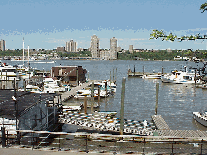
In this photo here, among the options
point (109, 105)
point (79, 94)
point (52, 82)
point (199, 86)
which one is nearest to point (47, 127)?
point (109, 105)

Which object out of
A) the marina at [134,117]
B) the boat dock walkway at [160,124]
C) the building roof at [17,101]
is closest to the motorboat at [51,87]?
the marina at [134,117]

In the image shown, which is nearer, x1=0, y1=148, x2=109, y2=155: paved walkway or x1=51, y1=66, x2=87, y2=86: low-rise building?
x1=0, y1=148, x2=109, y2=155: paved walkway

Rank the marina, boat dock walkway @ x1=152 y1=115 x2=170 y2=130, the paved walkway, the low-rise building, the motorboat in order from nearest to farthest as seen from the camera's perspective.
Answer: the paved walkway → the marina → boat dock walkway @ x1=152 y1=115 x2=170 y2=130 → the motorboat → the low-rise building

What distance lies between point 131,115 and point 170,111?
6382 mm

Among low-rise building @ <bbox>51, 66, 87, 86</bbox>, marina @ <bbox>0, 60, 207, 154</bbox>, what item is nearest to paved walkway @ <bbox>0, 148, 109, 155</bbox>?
marina @ <bbox>0, 60, 207, 154</bbox>

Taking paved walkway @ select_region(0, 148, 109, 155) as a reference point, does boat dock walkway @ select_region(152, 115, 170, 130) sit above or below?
below

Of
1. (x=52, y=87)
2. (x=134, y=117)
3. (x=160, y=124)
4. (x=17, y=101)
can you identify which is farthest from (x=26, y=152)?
(x=52, y=87)

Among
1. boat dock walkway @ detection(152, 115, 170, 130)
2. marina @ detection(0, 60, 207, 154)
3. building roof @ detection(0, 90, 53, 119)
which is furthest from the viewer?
boat dock walkway @ detection(152, 115, 170, 130)

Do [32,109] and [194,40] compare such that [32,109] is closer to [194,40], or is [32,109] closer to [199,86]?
[194,40]

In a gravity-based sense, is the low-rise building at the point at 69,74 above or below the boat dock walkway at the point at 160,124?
above

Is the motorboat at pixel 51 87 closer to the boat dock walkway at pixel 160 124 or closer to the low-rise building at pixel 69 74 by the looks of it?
the low-rise building at pixel 69 74

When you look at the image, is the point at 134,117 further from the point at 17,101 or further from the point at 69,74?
the point at 69,74

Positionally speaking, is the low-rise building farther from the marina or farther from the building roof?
the building roof

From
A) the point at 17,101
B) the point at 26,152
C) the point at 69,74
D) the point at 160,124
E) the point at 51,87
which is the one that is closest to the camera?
the point at 26,152
